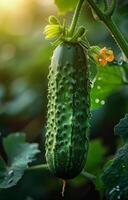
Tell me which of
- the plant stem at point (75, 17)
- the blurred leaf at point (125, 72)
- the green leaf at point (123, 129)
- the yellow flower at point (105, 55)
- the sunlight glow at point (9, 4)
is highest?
the sunlight glow at point (9, 4)

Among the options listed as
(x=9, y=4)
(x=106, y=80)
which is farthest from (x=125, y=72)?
(x=9, y=4)

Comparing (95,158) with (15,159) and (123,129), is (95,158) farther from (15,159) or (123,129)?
(123,129)

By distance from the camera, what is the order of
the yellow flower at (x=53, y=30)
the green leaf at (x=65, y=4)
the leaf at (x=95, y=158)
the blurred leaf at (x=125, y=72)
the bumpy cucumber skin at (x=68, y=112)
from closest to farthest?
the bumpy cucumber skin at (x=68, y=112) < the yellow flower at (x=53, y=30) < the green leaf at (x=65, y=4) < the blurred leaf at (x=125, y=72) < the leaf at (x=95, y=158)

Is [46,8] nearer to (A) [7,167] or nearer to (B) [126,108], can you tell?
(B) [126,108]

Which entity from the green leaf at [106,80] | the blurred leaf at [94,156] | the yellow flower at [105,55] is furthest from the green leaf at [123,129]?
the blurred leaf at [94,156]

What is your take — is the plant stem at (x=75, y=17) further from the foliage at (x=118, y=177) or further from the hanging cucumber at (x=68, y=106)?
the foliage at (x=118, y=177)

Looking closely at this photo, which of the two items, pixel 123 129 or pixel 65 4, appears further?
pixel 65 4

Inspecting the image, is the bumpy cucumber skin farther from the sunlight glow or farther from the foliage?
the sunlight glow
